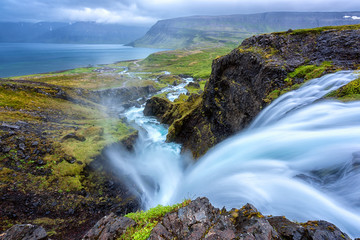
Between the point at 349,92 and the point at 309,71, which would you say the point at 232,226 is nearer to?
the point at 349,92

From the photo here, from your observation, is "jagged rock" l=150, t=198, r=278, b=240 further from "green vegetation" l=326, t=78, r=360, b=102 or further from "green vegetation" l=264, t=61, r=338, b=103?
"green vegetation" l=264, t=61, r=338, b=103

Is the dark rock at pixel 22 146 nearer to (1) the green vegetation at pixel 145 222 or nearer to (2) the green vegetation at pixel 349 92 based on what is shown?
(1) the green vegetation at pixel 145 222

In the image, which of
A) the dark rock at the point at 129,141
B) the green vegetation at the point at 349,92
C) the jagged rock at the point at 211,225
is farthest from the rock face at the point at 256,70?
the jagged rock at the point at 211,225

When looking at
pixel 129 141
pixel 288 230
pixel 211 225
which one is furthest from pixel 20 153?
pixel 288 230

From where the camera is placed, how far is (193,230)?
5.75 metres

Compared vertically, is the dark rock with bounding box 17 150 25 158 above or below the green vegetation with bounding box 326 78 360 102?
below

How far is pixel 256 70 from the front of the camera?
18.1m

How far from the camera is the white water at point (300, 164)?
6.04 m

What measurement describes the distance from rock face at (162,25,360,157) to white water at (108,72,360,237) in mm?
2976

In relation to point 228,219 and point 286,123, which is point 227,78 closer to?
point 286,123

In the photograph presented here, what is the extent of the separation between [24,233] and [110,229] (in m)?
Answer: 4.60

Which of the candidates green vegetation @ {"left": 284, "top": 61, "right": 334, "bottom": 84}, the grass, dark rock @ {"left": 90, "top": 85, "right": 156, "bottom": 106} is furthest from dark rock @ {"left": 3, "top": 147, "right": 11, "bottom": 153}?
dark rock @ {"left": 90, "top": 85, "right": 156, "bottom": 106}

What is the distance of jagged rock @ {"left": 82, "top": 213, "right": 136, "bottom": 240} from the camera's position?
22.0 ft

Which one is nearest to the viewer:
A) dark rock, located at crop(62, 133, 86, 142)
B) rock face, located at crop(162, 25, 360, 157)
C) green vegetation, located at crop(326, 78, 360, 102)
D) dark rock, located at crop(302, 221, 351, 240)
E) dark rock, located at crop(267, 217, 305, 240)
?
dark rock, located at crop(302, 221, 351, 240)
